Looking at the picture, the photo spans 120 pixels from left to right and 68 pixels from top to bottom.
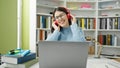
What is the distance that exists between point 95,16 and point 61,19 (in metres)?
2.02

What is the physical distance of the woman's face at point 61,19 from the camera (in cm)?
248

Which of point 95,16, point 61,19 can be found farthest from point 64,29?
point 95,16

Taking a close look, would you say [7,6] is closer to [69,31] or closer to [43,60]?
[69,31]

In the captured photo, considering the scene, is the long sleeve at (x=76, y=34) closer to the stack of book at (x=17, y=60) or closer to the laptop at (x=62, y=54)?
the stack of book at (x=17, y=60)

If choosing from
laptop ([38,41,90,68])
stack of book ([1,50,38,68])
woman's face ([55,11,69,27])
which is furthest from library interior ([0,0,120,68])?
laptop ([38,41,90,68])

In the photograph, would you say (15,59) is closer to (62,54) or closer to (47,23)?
(62,54)

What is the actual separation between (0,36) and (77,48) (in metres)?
2.66

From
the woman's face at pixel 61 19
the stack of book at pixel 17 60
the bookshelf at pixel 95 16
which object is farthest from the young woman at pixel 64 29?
the bookshelf at pixel 95 16

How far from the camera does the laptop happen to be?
1.27 metres

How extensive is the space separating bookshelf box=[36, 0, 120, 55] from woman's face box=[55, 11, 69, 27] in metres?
1.51

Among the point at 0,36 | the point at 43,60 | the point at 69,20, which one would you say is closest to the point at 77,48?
the point at 43,60

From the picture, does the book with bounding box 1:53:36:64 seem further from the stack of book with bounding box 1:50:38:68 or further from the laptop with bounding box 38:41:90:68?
the laptop with bounding box 38:41:90:68

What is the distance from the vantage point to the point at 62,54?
129 cm

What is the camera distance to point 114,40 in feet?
13.7
